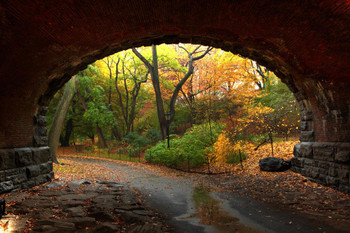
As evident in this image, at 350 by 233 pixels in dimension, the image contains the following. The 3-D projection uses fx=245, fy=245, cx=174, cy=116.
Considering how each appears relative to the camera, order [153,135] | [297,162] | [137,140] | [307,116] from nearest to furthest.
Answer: [307,116] → [297,162] → [137,140] → [153,135]

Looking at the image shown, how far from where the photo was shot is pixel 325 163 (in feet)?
22.4

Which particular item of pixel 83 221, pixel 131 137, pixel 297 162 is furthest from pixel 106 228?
pixel 131 137

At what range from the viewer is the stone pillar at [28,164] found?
6.02 m

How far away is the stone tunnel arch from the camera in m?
4.60

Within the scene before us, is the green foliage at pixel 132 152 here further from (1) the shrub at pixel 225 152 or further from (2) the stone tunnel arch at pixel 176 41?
(2) the stone tunnel arch at pixel 176 41

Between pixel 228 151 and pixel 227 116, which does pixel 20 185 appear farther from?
pixel 227 116

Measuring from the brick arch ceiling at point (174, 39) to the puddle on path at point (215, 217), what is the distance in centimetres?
393

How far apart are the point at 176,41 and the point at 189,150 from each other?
7.33 metres

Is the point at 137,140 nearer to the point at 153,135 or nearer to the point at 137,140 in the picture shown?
the point at 137,140

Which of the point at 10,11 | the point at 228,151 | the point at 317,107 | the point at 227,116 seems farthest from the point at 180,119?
the point at 10,11

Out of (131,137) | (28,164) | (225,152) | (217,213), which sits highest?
(131,137)

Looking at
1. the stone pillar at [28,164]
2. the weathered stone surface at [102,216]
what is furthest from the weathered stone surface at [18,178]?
the weathered stone surface at [102,216]

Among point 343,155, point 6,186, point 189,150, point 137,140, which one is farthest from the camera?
point 137,140

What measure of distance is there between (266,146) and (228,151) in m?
2.46
